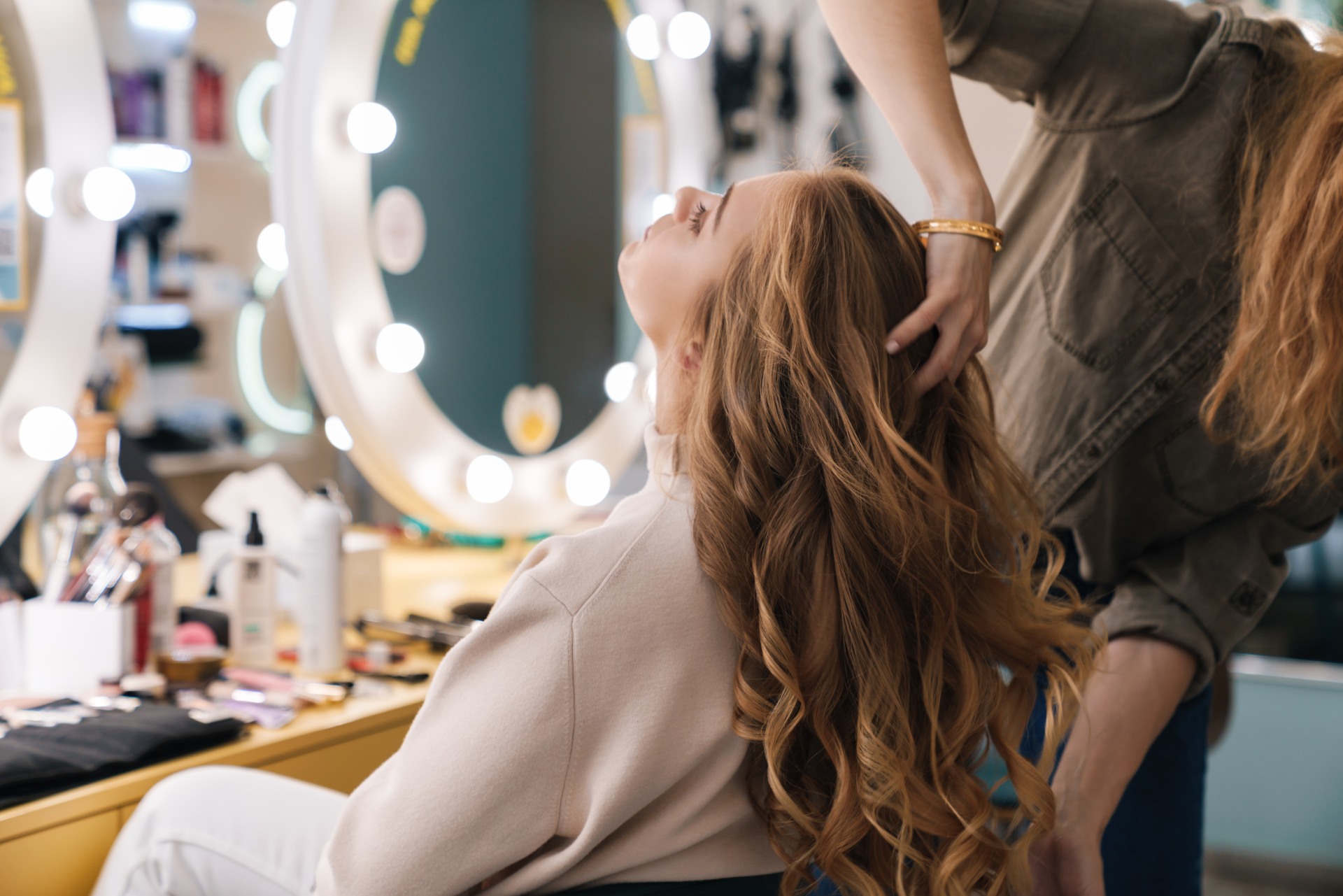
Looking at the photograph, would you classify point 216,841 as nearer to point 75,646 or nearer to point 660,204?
point 75,646

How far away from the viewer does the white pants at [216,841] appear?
0.94 metres

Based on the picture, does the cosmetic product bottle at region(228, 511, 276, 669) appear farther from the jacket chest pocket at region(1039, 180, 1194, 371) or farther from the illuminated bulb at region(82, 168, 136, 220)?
the jacket chest pocket at region(1039, 180, 1194, 371)

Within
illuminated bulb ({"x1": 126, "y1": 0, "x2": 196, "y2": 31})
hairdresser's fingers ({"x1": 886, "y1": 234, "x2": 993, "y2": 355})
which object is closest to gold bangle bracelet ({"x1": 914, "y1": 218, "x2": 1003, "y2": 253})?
hairdresser's fingers ({"x1": 886, "y1": 234, "x2": 993, "y2": 355})

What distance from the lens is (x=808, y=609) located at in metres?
0.82

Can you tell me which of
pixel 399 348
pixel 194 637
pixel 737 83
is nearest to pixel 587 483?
pixel 399 348

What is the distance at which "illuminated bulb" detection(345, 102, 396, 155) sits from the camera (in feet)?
4.87

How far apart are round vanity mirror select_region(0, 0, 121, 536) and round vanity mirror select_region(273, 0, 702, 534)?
0.80ft

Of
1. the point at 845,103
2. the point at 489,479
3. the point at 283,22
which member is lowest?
the point at 489,479

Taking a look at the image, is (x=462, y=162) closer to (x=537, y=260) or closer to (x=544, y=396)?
(x=537, y=260)

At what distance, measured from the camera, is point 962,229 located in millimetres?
880

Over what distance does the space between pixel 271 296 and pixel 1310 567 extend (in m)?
2.54

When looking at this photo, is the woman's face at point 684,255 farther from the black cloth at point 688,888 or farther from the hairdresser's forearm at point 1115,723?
the hairdresser's forearm at point 1115,723

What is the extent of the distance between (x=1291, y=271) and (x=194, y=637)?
1.17 m

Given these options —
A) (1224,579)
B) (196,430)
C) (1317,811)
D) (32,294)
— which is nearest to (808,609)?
(1224,579)
